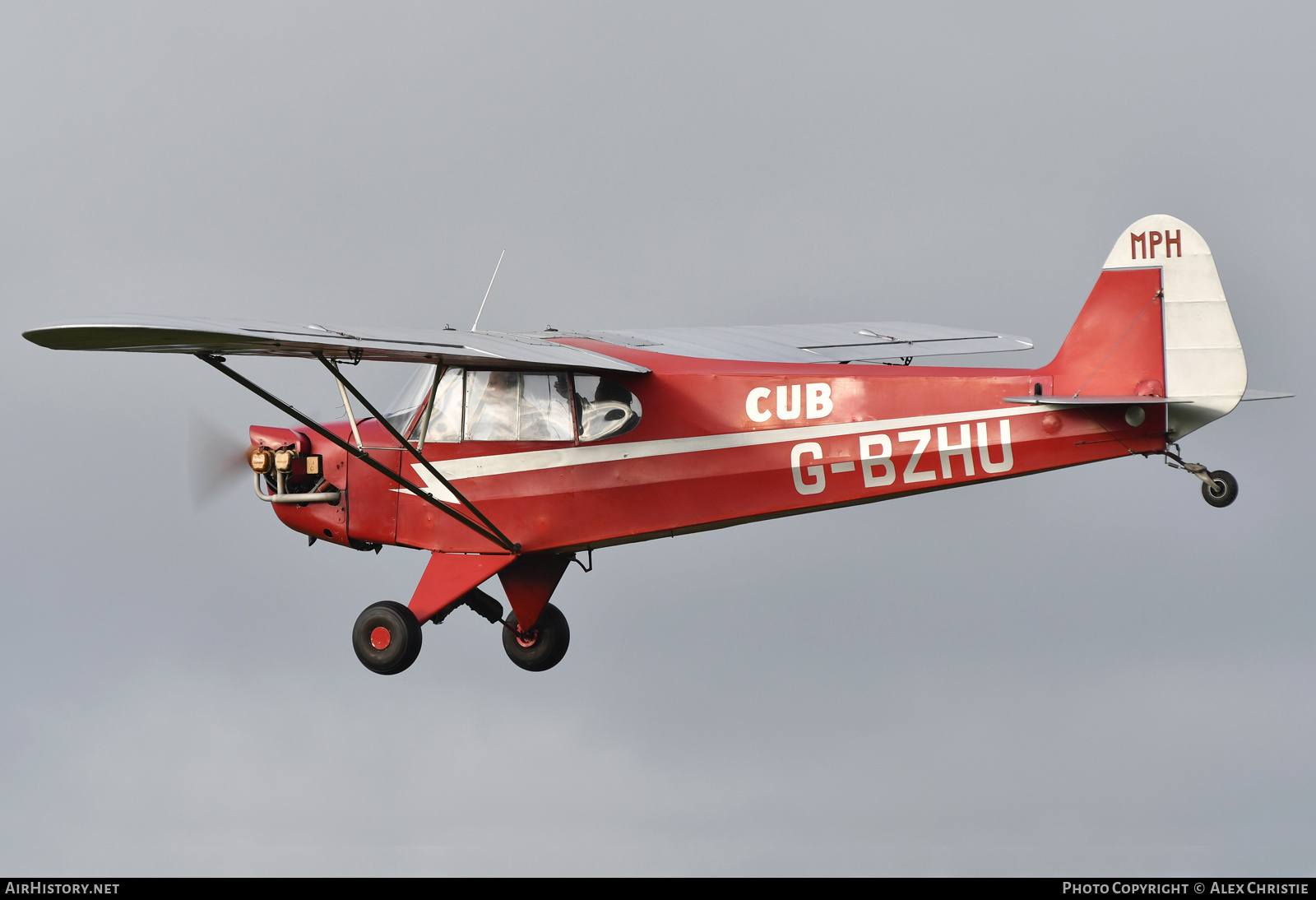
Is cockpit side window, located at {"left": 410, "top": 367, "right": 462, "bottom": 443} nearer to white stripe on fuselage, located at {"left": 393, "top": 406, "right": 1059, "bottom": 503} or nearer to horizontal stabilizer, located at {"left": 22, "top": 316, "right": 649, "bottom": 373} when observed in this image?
white stripe on fuselage, located at {"left": 393, "top": 406, "right": 1059, "bottom": 503}

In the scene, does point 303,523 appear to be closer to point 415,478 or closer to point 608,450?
point 415,478

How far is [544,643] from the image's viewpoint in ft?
51.4

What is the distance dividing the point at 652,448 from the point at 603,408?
1.75ft

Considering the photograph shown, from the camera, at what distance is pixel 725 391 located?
13.5 metres

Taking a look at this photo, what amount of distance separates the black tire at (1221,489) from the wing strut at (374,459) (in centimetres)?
550

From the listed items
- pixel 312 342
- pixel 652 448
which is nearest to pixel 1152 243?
pixel 652 448

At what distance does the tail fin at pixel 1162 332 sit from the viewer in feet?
38.6

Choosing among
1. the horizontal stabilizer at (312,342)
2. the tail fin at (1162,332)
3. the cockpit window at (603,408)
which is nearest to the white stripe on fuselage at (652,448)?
the cockpit window at (603,408)

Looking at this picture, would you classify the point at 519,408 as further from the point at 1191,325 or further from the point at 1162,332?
the point at 1191,325

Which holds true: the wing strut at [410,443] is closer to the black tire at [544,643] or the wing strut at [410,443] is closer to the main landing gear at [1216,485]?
the black tire at [544,643]

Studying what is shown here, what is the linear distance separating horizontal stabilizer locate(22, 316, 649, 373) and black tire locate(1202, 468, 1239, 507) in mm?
4428

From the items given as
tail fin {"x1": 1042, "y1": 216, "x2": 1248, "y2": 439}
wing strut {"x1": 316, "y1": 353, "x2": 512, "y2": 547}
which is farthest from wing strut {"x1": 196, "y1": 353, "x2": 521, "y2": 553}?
tail fin {"x1": 1042, "y1": 216, "x2": 1248, "y2": 439}

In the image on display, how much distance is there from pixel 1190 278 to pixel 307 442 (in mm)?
7690

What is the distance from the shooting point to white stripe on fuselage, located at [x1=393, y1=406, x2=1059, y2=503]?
12859mm
